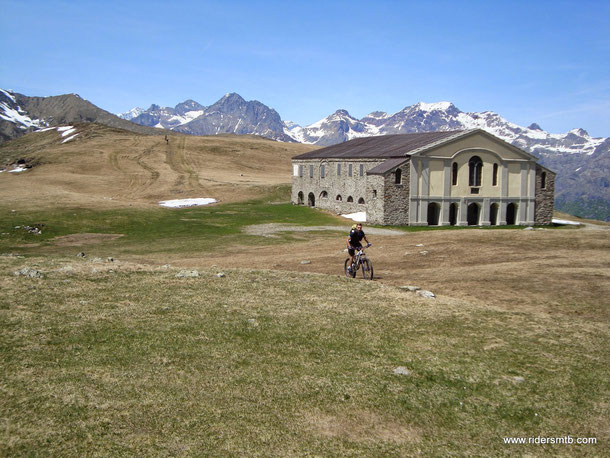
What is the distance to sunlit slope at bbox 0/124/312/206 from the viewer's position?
263 ft

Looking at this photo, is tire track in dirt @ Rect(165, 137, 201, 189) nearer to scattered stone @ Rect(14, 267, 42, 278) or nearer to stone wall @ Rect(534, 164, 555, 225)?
stone wall @ Rect(534, 164, 555, 225)

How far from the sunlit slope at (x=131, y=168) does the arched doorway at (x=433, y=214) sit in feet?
106

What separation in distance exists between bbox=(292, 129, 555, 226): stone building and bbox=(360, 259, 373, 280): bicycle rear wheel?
32928 mm

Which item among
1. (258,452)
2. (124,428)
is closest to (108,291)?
(124,428)

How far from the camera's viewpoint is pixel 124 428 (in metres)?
9.73

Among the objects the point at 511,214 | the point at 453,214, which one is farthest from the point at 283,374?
the point at 511,214

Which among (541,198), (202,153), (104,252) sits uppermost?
(202,153)

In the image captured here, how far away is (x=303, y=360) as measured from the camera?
43.0 ft

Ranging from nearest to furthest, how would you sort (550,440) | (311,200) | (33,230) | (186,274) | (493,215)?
(550,440) < (186,274) < (33,230) < (493,215) < (311,200)

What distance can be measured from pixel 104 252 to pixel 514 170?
47.1 metres

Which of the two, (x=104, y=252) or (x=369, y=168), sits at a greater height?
(x=369, y=168)

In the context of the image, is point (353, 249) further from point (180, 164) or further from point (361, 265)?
point (180, 164)

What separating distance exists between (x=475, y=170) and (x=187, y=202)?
39.7 m

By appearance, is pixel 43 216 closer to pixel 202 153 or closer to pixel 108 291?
Result: pixel 108 291
